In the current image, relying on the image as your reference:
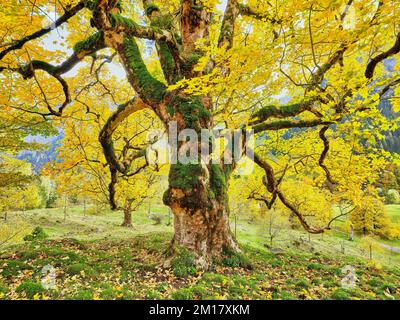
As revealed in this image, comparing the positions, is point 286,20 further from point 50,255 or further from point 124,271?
point 50,255

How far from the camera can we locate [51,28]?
179 inches

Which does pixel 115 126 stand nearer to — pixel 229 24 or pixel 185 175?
pixel 185 175

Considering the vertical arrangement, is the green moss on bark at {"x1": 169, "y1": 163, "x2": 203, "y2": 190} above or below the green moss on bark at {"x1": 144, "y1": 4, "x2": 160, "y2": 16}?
below

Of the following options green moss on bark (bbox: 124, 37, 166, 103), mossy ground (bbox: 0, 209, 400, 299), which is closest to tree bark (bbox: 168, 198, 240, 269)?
mossy ground (bbox: 0, 209, 400, 299)

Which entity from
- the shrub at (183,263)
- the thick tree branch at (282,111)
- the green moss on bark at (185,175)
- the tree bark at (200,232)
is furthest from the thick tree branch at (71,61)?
the shrub at (183,263)

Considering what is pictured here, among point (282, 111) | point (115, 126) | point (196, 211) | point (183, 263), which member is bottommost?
point (183, 263)

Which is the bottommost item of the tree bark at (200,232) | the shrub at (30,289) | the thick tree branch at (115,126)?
the shrub at (30,289)

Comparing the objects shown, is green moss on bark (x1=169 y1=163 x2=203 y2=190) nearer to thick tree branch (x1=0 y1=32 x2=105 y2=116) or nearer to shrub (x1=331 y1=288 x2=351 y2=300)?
thick tree branch (x1=0 y1=32 x2=105 y2=116)

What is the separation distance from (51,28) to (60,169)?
22.5ft

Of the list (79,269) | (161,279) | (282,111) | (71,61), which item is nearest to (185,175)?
(161,279)

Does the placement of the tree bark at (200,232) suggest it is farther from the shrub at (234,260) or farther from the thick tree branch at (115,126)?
the thick tree branch at (115,126)

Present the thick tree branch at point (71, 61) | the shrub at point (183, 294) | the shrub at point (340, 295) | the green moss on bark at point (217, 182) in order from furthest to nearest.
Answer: the green moss on bark at point (217, 182) < the thick tree branch at point (71, 61) < the shrub at point (340, 295) < the shrub at point (183, 294)

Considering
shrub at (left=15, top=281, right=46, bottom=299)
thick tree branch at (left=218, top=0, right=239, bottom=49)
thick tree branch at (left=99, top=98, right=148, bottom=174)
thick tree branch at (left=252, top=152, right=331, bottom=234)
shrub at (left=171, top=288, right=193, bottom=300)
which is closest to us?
shrub at (left=15, top=281, right=46, bottom=299)

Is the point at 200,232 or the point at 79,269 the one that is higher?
the point at 200,232
